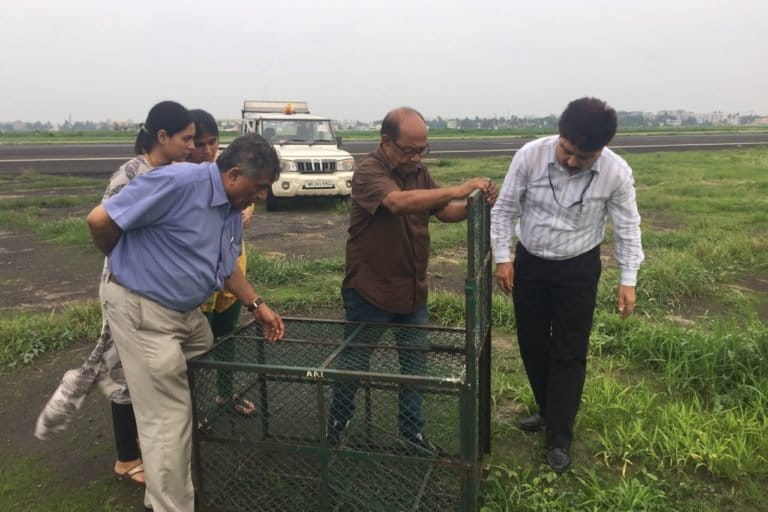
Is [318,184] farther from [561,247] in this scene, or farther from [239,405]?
[561,247]

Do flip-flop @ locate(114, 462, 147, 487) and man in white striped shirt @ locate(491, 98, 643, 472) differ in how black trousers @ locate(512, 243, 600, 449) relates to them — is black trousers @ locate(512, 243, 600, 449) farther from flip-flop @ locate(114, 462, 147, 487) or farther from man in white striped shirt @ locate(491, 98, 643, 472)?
flip-flop @ locate(114, 462, 147, 487)

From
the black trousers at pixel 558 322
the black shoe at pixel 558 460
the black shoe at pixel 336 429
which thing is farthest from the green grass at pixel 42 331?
the black shoe at pixel 558 460

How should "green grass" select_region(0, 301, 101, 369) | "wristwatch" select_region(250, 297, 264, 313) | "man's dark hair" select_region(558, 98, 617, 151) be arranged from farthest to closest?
1. "green grass" select_region(0, 301, 101, 369)
2. "wristwatch" select_region(250, 297, 264, 313)
3. "man's dark hair" select_region(558, 98, 617, 151)

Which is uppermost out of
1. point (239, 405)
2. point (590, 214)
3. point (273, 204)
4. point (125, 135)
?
point (125, 135)

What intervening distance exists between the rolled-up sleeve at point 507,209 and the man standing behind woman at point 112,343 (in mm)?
1456

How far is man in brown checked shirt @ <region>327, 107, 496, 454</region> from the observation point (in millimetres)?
2709

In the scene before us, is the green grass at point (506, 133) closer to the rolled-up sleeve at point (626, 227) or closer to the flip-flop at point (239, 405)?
the flip-flop at point (239, 405)

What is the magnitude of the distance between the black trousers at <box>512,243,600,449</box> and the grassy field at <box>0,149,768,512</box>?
0.30m

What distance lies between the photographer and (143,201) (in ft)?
7.34

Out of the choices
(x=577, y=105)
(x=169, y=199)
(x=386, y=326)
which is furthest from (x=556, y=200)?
(x=169, y=199)

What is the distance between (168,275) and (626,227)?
2016 mm

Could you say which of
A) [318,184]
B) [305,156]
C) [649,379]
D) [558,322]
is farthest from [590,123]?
[305,156]

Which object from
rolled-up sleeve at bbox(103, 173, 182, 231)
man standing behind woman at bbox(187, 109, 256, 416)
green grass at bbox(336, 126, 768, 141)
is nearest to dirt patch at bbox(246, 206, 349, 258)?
man standing behind woman at bbox(187, 109, 256, 416)

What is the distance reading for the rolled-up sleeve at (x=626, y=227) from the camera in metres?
2.86
